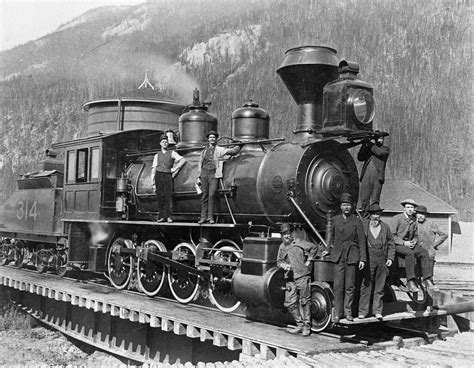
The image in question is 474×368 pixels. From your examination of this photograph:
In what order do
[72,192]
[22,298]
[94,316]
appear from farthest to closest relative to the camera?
[22,298] → [72,192] → [94,316]

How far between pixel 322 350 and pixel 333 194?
269cm

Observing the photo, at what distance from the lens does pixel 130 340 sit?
1048 cm

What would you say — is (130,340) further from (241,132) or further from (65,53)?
(65,53)

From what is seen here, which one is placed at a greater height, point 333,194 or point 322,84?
point 322,84

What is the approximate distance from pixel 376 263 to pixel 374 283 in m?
0.26

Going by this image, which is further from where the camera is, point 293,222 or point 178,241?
point 178,241

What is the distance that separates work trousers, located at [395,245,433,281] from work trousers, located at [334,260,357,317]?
1.05 m

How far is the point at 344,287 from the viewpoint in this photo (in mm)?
7102

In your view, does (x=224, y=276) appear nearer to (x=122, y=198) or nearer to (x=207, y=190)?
(x=207, y=190)

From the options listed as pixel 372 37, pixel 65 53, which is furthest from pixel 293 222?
pixel 65 53

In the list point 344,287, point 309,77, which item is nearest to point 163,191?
point 309,77

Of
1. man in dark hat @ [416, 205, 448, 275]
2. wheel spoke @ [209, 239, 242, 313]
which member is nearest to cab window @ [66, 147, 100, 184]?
wheel spoke @ [209, 239, 242, 313]

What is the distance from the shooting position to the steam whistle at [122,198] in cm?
1144

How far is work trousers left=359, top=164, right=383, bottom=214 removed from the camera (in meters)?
7.81
